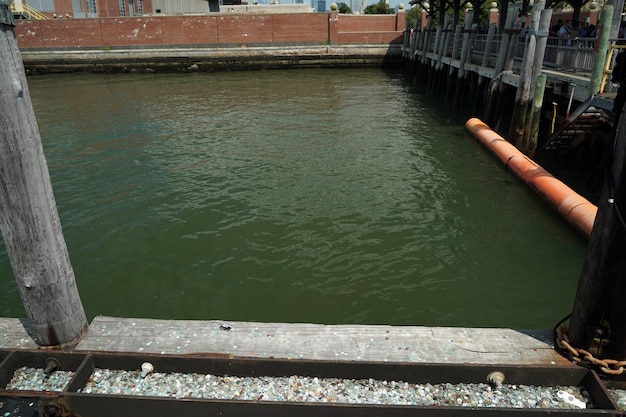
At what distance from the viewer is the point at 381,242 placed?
6.98 metres

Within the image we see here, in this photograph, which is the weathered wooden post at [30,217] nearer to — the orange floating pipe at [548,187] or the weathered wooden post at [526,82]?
the orange floating pipe at [548,187]

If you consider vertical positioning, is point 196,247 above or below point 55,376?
below

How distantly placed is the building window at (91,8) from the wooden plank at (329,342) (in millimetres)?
54948

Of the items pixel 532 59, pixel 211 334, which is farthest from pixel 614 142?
pixel 532 59

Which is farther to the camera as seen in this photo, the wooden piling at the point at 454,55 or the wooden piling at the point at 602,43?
the wooden piling at the point at 454,55

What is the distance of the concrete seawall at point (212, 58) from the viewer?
34.4 m

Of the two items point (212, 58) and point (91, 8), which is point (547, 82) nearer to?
point (212, 58)

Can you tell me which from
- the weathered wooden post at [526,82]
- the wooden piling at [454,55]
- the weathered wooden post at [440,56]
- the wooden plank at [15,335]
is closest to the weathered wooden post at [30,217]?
the wooden plank at [15,335]

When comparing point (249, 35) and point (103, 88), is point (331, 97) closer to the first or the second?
point (103, 88)

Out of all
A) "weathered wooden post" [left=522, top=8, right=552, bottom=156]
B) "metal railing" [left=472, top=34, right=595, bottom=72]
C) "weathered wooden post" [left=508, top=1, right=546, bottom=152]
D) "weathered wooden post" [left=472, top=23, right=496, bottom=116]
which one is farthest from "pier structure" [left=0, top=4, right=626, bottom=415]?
"weathered wooden post" [left=472, top=23, right=496, bottom=116]

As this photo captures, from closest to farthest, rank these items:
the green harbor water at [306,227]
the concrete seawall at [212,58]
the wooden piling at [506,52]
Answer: the green harbor water at [306,227], the wooden piling at [506,52], the concrete seawall at [212,58]

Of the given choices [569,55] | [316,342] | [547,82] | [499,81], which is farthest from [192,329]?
[499,81]

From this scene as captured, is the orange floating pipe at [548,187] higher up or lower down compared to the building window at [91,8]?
lower down

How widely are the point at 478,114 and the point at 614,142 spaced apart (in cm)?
1404
